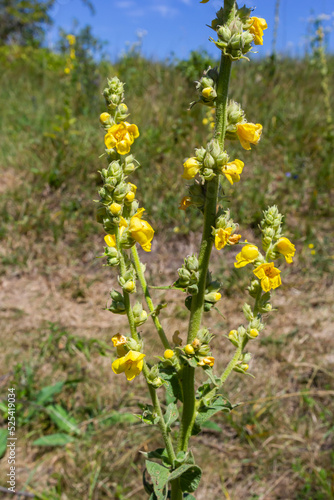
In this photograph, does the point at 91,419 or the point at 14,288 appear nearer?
the point at 91,419

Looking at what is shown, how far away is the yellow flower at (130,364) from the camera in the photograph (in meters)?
1.18

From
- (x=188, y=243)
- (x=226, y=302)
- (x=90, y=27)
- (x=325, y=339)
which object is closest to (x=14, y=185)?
(x=188, y=243)

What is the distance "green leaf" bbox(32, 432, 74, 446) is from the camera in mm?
2392

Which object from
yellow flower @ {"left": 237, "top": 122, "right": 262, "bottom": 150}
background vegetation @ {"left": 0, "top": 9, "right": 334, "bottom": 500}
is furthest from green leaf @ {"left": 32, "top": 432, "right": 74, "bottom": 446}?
yellow flower @ {"left": 237, "top": 122, "right": 262, "bottom": 150}

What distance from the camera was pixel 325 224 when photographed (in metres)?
4.09

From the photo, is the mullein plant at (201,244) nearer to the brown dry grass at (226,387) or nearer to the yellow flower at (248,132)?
the yellow flower at (248,132)

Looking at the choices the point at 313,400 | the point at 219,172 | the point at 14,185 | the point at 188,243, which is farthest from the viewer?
the point at 14,185

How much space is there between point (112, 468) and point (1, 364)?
3.61 ft

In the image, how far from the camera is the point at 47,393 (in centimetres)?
256

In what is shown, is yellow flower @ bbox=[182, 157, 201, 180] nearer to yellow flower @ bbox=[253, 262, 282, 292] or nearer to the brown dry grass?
yellow flower @ bbox=[253, 262, 282, 292]

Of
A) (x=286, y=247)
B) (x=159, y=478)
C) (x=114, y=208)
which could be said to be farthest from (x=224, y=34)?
(x=159, y=478)

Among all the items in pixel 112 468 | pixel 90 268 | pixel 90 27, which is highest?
pixel 90 27

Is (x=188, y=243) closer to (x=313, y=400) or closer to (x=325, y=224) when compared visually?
(x=325, y=224)

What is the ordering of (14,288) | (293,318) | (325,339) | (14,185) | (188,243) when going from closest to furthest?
(325,339)
(293,318)
(14,288)
(188,243)
(14,185)
